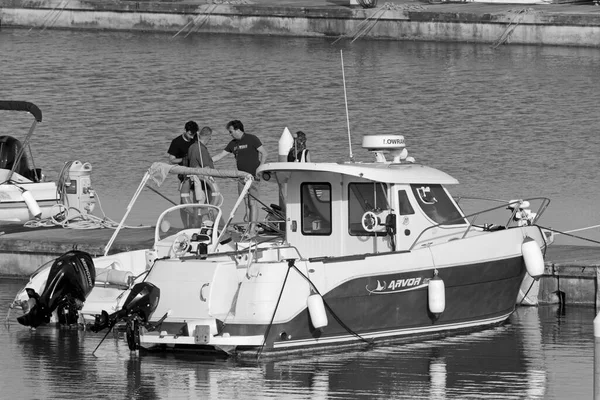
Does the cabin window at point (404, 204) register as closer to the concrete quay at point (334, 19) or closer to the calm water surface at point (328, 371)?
the calm water surface at point (328, 371)

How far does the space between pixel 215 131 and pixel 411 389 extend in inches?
839

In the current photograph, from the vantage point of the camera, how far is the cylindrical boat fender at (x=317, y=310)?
44.4 ft

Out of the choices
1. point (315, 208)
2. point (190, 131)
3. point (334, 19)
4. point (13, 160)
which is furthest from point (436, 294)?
point (334, 19)

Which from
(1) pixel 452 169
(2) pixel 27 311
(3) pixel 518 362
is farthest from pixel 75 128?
(3) pixel 518 362

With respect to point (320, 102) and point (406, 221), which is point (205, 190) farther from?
point (320, 102)

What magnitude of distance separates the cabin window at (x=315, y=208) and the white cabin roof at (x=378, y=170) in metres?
0.32

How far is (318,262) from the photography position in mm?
13773

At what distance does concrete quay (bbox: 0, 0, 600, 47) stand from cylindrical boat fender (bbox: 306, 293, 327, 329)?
3520 centimetres

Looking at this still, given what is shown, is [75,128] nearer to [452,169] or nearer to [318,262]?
[452,169]

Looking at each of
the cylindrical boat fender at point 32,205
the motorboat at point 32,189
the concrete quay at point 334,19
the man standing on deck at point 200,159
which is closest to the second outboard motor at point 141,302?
the man standing on deck at point 200,159

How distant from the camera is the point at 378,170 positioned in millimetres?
14570

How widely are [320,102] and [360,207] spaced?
932 inches

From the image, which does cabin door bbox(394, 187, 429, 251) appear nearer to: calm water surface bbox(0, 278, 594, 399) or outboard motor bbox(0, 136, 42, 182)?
calm water surface bbox(0, 278, 594, 399)

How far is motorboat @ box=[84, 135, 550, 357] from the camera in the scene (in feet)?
44.7
